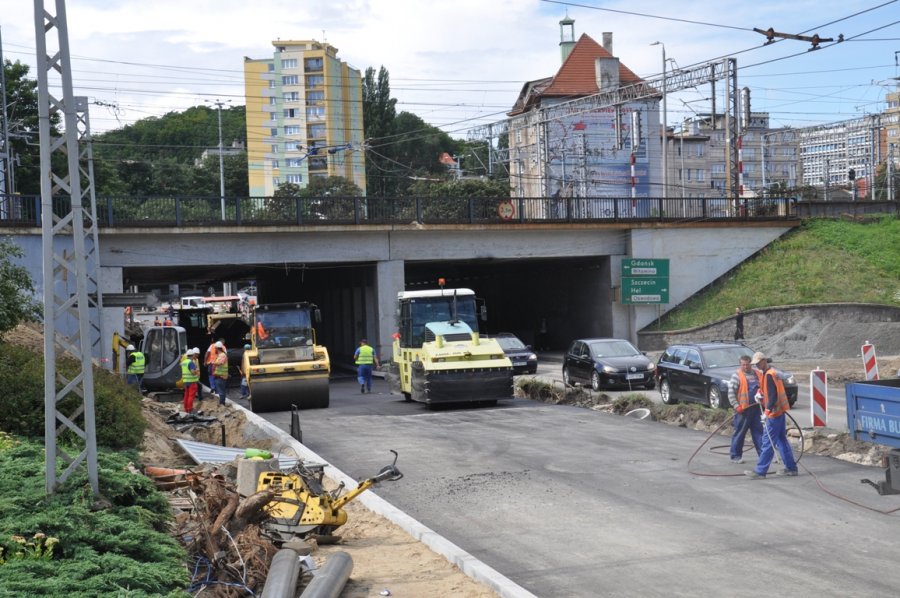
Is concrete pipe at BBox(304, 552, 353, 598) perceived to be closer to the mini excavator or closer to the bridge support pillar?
the mini excavator

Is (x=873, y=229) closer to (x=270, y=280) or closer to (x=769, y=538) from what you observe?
(x=270, y=280)

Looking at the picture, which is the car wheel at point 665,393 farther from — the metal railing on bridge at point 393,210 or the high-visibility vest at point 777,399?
the metal railing on bridge at point 393,210

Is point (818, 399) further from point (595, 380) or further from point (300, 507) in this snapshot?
point (595, 380)

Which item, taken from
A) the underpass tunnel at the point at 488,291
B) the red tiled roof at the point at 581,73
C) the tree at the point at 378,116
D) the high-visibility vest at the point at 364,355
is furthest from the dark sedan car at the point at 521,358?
the tree at the point at 378,116

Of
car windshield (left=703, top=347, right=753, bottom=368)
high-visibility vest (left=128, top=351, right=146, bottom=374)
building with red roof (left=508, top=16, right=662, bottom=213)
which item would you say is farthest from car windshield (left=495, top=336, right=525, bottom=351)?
building with red roof (left=508, top=16, right=662, bottom=213)

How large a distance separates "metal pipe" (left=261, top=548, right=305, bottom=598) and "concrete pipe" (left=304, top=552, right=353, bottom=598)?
148mm

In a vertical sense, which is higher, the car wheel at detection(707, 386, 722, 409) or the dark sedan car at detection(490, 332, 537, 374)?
the car wheel at detection(707, 386, 722, 409)

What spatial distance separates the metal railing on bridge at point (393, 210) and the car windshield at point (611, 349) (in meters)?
14.7

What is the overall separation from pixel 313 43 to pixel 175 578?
107451 mm

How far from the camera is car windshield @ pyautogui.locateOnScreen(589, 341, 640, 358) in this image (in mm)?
29812

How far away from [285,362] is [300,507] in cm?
1655

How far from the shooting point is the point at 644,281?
45156 mm

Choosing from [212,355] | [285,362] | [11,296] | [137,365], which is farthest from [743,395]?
[137,365]

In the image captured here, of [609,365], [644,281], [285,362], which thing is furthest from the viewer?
[644,281]
